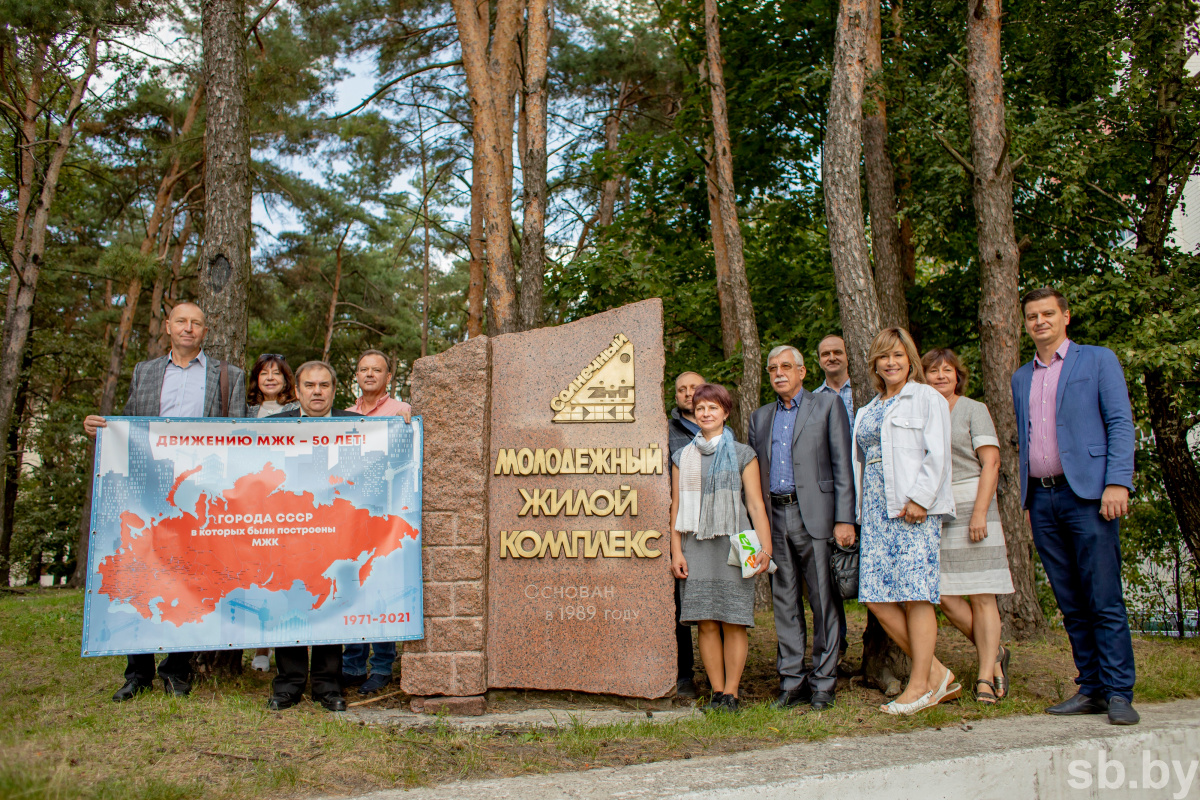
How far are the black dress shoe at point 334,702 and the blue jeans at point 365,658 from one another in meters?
0.50

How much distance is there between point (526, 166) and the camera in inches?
347

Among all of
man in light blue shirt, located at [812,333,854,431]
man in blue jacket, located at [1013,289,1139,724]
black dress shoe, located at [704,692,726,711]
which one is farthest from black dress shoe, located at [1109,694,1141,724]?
man in light blue shirt, located at [812,333,854,431]

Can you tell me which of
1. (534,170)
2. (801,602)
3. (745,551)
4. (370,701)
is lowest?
(370,701)

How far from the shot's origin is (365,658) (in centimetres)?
496

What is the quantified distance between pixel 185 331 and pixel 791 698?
3.86 metres

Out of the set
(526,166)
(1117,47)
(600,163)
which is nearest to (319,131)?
(600,163)

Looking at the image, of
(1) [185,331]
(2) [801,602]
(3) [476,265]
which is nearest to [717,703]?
(2) [801,602]

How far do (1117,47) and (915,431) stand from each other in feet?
21.3

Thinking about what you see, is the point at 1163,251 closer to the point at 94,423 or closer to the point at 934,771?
the point at 934,771

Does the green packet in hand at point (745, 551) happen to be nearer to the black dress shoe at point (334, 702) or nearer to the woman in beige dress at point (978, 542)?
the woman in beige dress at point (978, 542)

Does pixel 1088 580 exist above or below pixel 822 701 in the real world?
above

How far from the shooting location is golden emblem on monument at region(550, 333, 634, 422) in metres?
4.58

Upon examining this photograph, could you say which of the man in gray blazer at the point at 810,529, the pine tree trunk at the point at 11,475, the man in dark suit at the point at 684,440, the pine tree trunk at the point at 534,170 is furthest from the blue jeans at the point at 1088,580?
the pine tree trunk at the point at 11,475

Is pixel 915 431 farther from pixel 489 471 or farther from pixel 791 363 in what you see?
pixel 489 471
